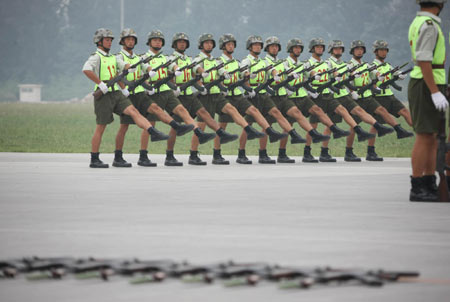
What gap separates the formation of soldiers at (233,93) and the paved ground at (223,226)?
1958 millimetres

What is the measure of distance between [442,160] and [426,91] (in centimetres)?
70

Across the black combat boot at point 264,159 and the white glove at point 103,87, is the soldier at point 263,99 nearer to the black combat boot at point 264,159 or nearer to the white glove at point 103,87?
the black combat boot at point 264,159

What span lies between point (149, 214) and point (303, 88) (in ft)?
34.4

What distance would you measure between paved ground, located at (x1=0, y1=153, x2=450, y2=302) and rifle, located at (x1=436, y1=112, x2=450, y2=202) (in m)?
0.37

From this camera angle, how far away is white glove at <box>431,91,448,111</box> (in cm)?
1174

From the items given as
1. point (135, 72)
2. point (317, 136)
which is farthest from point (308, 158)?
point (135, 72)

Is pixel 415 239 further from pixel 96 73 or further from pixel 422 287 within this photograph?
pixel 96 73

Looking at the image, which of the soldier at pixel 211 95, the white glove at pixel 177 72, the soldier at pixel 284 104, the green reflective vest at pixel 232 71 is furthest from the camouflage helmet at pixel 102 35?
the soldier at pixel 284 104

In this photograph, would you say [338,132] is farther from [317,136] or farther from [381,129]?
[381,129]

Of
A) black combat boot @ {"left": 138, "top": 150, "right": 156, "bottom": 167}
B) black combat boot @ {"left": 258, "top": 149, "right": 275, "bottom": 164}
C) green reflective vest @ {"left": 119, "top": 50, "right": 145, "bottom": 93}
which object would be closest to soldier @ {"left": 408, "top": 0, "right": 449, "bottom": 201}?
black combat boot @ {"left": 138, "top": 150, "right": 156, "bottom": 167}

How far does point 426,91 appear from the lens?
12.1 m

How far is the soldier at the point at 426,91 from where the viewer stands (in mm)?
11914

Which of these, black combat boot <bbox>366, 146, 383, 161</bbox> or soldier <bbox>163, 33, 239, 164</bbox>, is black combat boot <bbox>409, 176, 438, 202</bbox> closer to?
soldier <bbox>163, 33, 239, 164</bbox>

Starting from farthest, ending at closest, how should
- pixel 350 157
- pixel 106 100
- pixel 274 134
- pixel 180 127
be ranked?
1. pixel 350 157
2. pixel 274 134
3. pixel 180 127
4. pixel 106 100
